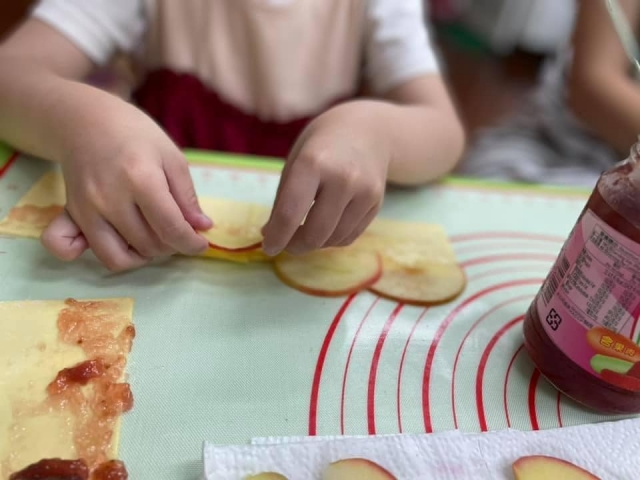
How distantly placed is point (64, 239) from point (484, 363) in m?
0.30

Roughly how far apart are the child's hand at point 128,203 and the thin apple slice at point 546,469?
0.24m

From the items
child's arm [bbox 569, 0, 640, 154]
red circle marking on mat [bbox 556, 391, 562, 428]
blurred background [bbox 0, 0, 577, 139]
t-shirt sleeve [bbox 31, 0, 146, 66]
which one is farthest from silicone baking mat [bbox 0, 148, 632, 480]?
blurred background [bbox 0, 0, 577, 139]

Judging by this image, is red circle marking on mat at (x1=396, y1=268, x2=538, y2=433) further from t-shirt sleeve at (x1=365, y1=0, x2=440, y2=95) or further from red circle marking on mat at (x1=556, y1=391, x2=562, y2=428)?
t-shirt sleeve at (x1=365, y1=0, x2=440, y2=95)

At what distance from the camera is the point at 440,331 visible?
42cm

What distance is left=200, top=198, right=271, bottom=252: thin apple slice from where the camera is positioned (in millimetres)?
452

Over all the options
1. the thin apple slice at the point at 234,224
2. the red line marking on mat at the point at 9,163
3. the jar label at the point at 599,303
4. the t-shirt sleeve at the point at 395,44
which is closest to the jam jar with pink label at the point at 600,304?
the jar label at the point at 599,303

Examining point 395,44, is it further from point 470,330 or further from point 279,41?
point 470,330

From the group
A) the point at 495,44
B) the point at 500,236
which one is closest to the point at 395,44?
the point at 500,236

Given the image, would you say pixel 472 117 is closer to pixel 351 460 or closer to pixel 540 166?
pixel 540 166

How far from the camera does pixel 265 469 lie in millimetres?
306

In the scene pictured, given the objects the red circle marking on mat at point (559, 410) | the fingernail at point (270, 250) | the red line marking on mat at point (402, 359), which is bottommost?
the red line marking on mat at point (402, 359)

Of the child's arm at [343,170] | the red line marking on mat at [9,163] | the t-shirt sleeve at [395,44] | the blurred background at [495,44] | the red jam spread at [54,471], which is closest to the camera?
the red jam spread at [54,471]

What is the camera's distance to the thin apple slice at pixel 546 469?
0.32m

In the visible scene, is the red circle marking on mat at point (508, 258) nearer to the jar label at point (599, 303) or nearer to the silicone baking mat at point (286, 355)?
the silicone baking mat at point (286, 355)
